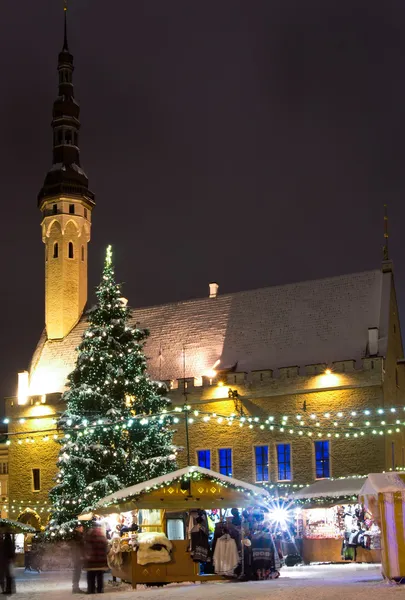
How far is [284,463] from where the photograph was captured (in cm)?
3684

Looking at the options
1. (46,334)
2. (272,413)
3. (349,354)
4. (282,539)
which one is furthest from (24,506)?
(282,539)

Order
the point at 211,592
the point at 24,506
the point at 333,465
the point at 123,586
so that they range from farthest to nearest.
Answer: the point at 24,506 → the point at 333,465 → the point at 123,586 → the point at 211,592

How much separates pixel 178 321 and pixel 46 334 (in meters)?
7.56

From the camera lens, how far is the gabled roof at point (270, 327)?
3759cm

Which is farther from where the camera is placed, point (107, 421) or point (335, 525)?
point (107, 421)

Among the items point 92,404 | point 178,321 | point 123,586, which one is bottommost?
point 123,586

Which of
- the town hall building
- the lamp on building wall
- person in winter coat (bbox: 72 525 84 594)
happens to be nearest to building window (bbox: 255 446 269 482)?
the town hall building

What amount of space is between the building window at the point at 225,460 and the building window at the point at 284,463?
6.80ft

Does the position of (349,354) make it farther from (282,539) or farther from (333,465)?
(282,539)

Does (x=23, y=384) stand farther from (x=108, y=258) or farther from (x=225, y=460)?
(x=108, y=258)

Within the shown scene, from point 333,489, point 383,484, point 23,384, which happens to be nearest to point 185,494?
point 383,484

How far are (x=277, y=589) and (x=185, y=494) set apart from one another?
4.27m

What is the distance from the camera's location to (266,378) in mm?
37375

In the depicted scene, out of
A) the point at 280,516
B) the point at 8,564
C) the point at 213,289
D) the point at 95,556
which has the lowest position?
the point at 8,564
